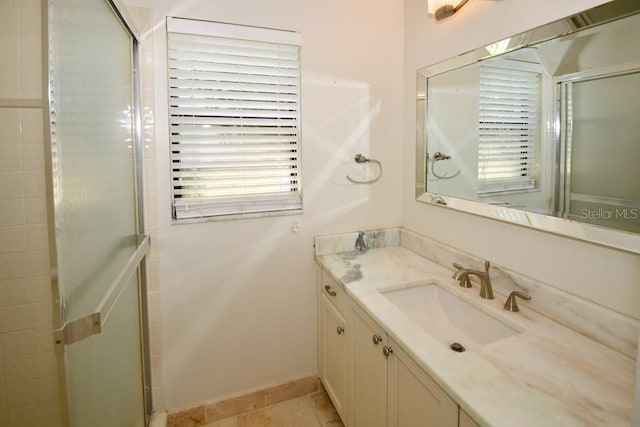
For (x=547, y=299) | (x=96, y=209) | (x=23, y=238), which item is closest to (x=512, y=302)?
(x=547, y=299)

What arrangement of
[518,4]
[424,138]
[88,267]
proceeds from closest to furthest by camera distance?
[88,267]
[518,4]
[424,138]

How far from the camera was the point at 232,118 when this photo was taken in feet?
5.52

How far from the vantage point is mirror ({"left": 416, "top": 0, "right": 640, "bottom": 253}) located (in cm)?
98

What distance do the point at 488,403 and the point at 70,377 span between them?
1.00m

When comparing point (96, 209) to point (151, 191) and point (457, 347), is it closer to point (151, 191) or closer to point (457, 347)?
point (151, 191)

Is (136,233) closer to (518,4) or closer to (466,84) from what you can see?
(466,84)

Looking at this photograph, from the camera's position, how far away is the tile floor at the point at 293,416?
70.1 inches

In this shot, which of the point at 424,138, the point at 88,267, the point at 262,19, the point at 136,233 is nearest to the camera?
the point at 88,267

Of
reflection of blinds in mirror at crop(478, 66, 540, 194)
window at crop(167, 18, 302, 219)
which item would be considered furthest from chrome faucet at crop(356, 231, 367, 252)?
reflection of blinds in mirror at crop(478, 66, 540, 194)

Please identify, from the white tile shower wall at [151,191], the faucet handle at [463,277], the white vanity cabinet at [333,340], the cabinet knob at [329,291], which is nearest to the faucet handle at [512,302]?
the faucet handle at [463,277]

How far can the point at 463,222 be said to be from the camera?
5.30 feet

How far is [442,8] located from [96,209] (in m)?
1.66

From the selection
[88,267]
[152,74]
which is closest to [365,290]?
[88,267]

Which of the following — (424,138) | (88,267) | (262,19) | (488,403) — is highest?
(262,19)
